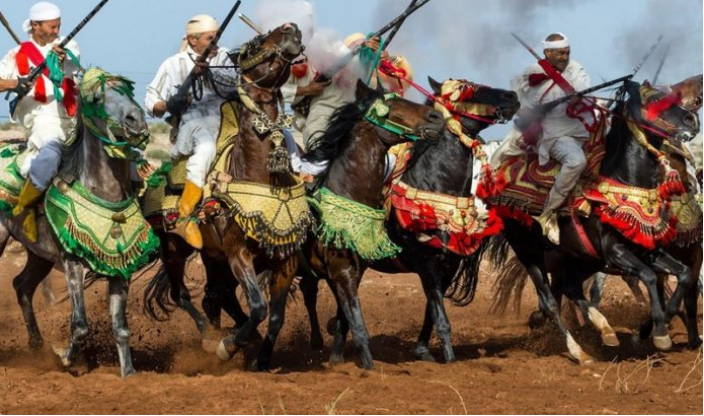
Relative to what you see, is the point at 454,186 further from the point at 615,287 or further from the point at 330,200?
the point at 615,287

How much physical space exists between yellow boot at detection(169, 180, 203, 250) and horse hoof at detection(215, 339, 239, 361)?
0.81 meters

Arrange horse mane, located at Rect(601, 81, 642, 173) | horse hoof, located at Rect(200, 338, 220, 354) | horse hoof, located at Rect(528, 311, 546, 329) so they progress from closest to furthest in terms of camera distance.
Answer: horse hoof, located at Rect(200, 338, 220, 354) → horse mane, located at Rect(601, 81, 642, 173) → horse hoof, located at Rect(528, 311, 546, 329)

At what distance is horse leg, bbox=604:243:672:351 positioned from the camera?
1237 centimetres

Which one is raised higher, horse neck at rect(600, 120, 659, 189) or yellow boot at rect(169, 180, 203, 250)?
horse neck at rect(600, 120, 659, 189)

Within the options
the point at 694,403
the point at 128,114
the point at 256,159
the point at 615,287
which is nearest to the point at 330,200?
the point at 256,159

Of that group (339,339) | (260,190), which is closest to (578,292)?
(339,339)

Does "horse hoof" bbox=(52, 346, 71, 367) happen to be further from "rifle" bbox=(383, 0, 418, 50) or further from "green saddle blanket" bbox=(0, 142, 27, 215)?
"rifle" bbox=(383, 0, 418, 50)

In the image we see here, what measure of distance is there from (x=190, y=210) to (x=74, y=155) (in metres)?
1.01

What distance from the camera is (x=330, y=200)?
37.2 ft

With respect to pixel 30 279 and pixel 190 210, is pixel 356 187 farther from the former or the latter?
pixel 30 279

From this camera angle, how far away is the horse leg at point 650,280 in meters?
12.4

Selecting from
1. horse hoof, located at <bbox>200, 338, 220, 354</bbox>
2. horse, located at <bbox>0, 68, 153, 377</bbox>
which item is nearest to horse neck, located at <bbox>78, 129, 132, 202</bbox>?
horse, located at <bbox>0, 68, 153, 377</bbox>

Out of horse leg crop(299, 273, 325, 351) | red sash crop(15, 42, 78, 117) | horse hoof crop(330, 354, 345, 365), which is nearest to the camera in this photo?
red sash crop(15, 42, 78, 117)

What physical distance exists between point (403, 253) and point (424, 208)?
0.58 m
